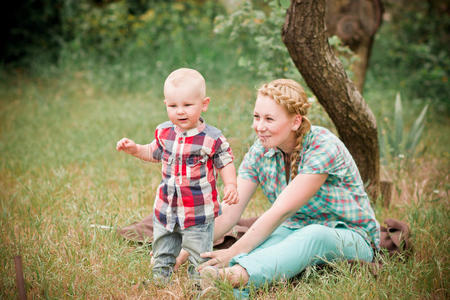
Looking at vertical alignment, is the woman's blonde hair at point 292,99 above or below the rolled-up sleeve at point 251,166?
above

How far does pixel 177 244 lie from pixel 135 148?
0.60 meters

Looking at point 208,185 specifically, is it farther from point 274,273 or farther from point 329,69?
point 329,69

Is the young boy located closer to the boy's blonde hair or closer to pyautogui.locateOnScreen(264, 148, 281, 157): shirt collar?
the boy's blonde hair

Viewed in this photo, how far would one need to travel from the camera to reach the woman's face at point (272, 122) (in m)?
2.37

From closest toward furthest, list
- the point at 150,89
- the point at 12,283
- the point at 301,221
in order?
the point at 12,283, the point at 301,221, the point at 150,89

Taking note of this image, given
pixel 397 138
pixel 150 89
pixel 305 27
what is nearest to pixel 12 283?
pixel 305 27

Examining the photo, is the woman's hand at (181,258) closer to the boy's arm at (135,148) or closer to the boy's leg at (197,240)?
the boy's leg at (197,240)

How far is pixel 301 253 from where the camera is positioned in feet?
7.68

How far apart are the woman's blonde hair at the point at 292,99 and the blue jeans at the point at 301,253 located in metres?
0.38

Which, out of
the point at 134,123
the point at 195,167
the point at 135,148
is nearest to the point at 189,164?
the point at 195,167

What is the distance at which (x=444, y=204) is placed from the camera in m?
3.30

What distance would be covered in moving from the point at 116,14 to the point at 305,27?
6.21 m

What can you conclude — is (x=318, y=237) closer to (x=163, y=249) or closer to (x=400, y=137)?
(x=163, y=249)

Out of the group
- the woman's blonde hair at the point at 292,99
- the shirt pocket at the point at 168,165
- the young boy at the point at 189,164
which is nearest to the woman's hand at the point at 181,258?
the young boy at the point at 189,164
